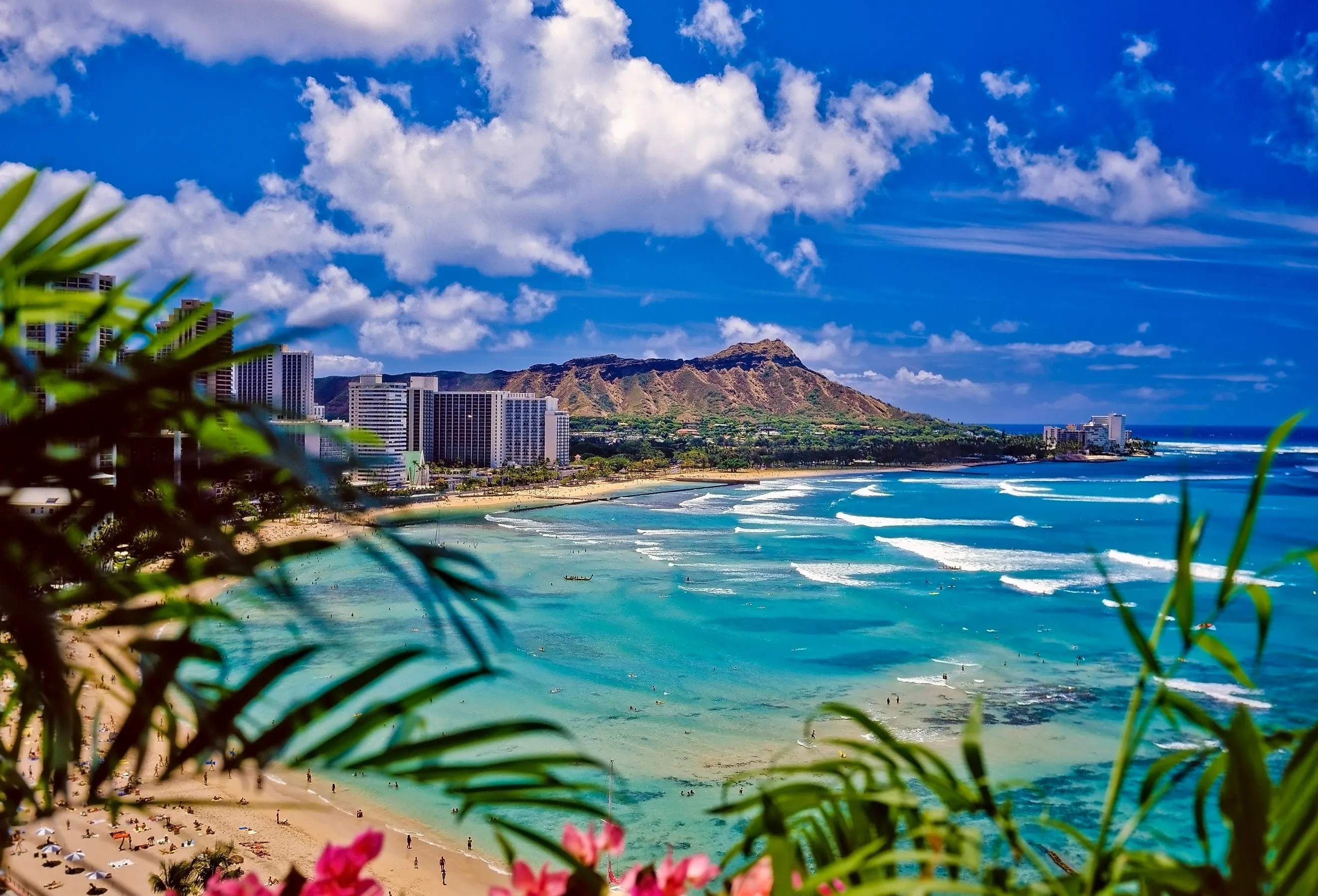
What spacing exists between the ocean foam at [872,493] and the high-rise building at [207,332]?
41878 mm

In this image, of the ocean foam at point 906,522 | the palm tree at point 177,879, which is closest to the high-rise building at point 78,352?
the palm tree at point 177,879

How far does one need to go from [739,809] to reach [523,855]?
864cm

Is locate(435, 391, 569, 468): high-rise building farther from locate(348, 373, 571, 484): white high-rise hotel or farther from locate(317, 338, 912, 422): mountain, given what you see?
locate(317, 338, 912, 422): mountain

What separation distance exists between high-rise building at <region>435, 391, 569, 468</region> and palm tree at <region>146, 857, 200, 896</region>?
152ft

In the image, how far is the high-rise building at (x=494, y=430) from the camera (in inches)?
2203

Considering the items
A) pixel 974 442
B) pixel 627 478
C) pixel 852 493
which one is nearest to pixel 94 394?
pixel 852 493

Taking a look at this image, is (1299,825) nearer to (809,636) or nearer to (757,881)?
(757,881)

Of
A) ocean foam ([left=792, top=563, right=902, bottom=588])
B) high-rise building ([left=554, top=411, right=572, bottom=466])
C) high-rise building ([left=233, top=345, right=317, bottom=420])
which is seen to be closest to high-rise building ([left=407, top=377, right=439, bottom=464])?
high-rise building ([left=554, top=411, right=572, bottom=466])

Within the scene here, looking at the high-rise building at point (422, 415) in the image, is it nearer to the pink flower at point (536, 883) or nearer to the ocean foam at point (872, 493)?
the ocean foam at point (872, 493)

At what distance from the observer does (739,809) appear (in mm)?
529

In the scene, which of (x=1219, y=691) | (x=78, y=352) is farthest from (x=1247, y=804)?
(x=1219, y=691)

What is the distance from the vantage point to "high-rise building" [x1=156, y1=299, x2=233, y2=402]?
22.3 inches

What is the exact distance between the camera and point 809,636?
16.7 meters

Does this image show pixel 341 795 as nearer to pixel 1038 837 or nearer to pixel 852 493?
pixel 1038 837
